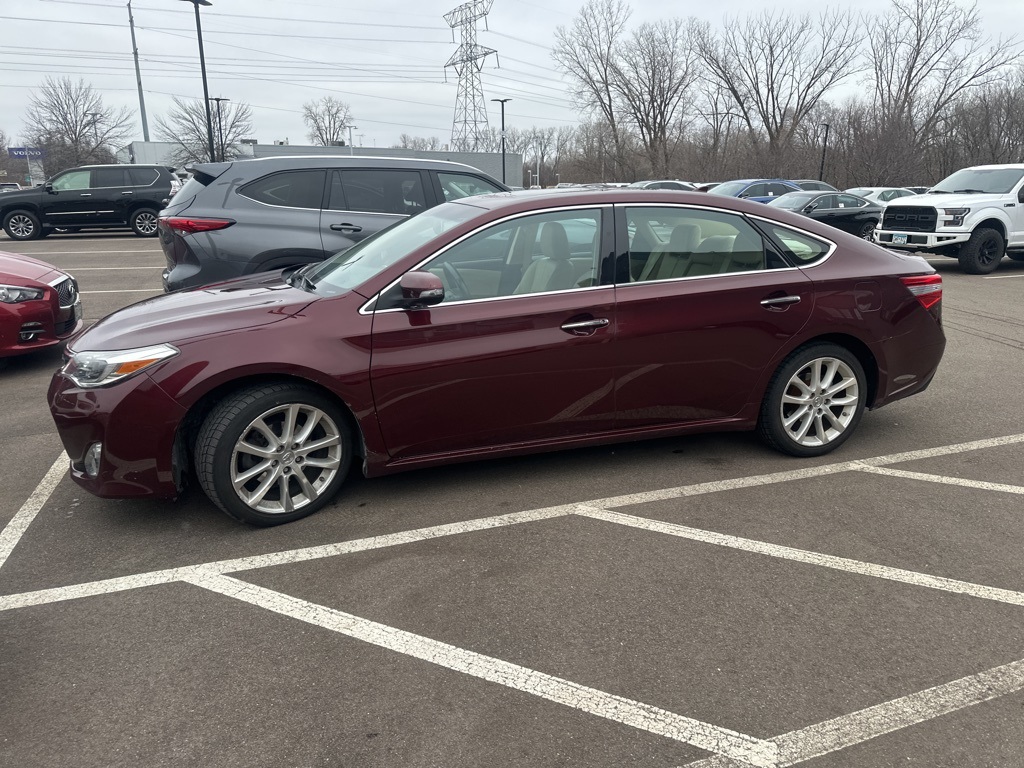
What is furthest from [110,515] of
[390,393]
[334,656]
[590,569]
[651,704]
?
[651,704]

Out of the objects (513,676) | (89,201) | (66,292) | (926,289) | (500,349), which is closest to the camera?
(513,676)

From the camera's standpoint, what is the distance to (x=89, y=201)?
18.9 meters

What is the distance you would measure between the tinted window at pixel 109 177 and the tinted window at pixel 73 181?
166 millimetres

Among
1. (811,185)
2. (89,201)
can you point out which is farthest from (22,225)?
(811,185)

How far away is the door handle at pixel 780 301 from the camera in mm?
4312

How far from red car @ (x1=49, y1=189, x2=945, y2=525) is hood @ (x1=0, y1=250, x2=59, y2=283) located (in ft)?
10.6

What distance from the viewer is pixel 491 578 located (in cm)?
327

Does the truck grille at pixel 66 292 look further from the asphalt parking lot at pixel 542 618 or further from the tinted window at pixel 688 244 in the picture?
the tinted window at pixel 688 244

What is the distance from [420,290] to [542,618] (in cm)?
161

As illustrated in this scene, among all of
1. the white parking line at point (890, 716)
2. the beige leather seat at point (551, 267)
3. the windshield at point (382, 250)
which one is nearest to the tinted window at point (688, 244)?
the beige leather seat at point (551, 267)

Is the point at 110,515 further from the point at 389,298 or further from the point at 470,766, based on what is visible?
the point at 470,766

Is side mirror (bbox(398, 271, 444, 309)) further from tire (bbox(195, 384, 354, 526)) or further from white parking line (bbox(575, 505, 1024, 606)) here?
white parking line (bbox(575, 505, 1024, 606))

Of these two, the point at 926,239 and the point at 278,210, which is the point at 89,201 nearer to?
the point at 278,210

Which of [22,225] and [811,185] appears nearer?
[22,225]
